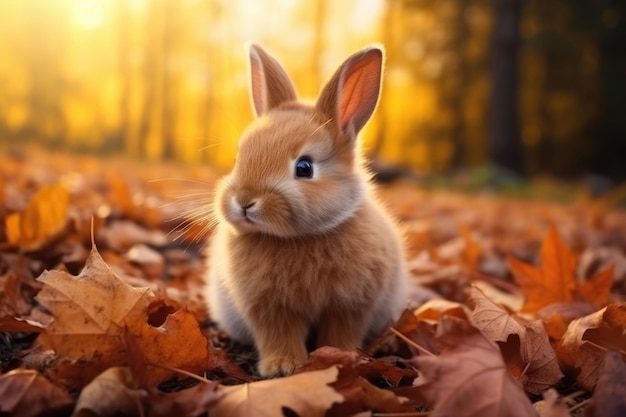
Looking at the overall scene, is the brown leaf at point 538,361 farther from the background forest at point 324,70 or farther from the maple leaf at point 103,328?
the background forest at point 324,70

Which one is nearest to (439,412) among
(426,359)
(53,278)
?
(426,359)

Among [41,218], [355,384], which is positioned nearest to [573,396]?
[355,384]

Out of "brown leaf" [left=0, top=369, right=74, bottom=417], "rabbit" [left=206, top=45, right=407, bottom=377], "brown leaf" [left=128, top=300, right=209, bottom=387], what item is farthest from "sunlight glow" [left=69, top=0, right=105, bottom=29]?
"brown leaf" [left=0, top=369, right=74, bottom=417]

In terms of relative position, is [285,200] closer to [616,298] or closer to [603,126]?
[616,298]

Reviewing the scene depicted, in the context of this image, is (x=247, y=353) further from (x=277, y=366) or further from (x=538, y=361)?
(x=538, y=361)

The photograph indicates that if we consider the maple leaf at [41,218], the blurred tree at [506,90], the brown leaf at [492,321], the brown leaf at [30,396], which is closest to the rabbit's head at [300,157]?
the brown leaf at [492,321]
